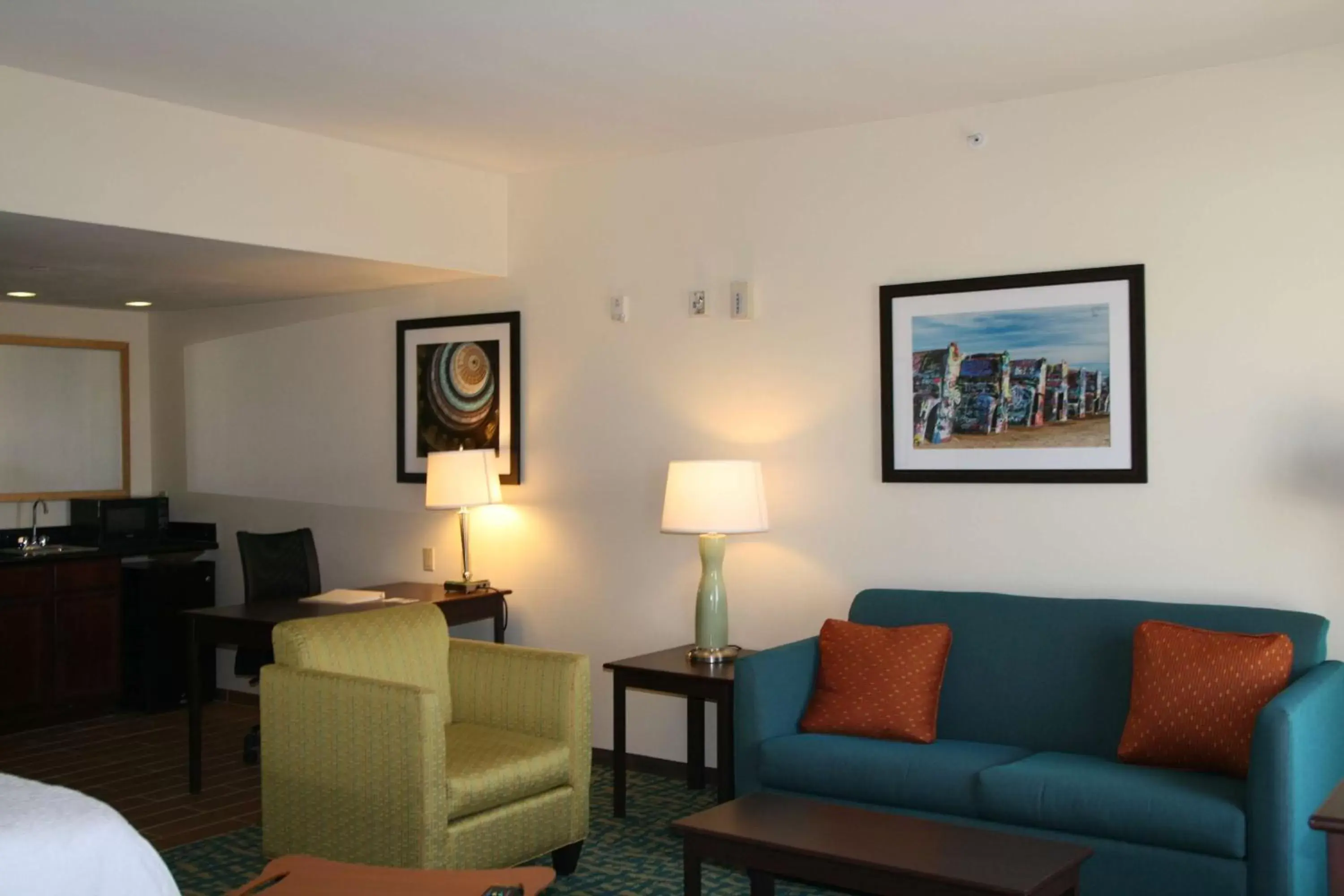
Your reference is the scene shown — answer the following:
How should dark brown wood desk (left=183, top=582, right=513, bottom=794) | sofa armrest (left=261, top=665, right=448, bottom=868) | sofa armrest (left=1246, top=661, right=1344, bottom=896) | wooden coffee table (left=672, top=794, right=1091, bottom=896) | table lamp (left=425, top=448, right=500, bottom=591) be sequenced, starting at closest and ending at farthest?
1. wooden coffee table (left=672, top=794, right=1091, bottom=896)
2. sofa armrest (left=1246, top=661, right=1344, bottom=896)
3. sofa armrest (left=261, top=665, right=448, bottom=868)
4. dark brown wood desk (left=183, top=582, right=513, bottom=794)
5. table lamp (left=425, top=448, right=500, bottom=591)

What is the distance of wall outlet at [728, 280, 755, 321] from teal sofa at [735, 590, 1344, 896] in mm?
1187

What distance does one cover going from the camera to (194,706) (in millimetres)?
5109

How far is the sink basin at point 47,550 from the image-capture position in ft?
21.0

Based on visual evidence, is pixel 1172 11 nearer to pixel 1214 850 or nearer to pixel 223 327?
pixel 1214 850

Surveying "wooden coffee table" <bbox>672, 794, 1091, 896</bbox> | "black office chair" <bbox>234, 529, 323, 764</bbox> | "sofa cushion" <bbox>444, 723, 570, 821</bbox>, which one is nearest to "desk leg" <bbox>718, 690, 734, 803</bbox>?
"sofa cushion" <bbox>444, 723, 570, 821</bbox>

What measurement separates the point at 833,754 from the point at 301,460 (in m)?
3.59

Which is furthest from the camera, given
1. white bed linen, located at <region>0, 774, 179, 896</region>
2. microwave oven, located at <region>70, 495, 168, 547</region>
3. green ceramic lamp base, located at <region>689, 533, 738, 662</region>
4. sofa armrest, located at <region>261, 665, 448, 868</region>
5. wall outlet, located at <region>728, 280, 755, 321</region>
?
microwave oven, located at <region>70, 495, 168, 547</region>

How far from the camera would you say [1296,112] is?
12.9ft

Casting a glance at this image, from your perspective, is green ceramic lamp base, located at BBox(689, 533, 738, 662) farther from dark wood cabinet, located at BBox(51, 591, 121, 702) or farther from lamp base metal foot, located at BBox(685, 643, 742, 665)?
dark wood cabinet, located at BBox(51, 591, 121, 702)

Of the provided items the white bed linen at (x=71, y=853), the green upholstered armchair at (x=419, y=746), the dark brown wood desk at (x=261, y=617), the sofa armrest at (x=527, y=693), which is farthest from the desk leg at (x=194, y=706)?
the white bed linen at (x=71, y=853)

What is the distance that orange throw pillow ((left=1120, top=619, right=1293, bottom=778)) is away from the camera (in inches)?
137

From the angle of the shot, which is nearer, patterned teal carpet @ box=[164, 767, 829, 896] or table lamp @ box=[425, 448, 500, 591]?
patterned teal carpet @ box=[164, 767, 829, 896]

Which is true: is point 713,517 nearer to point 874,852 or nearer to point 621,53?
point 621,53

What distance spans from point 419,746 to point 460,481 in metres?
1.94
